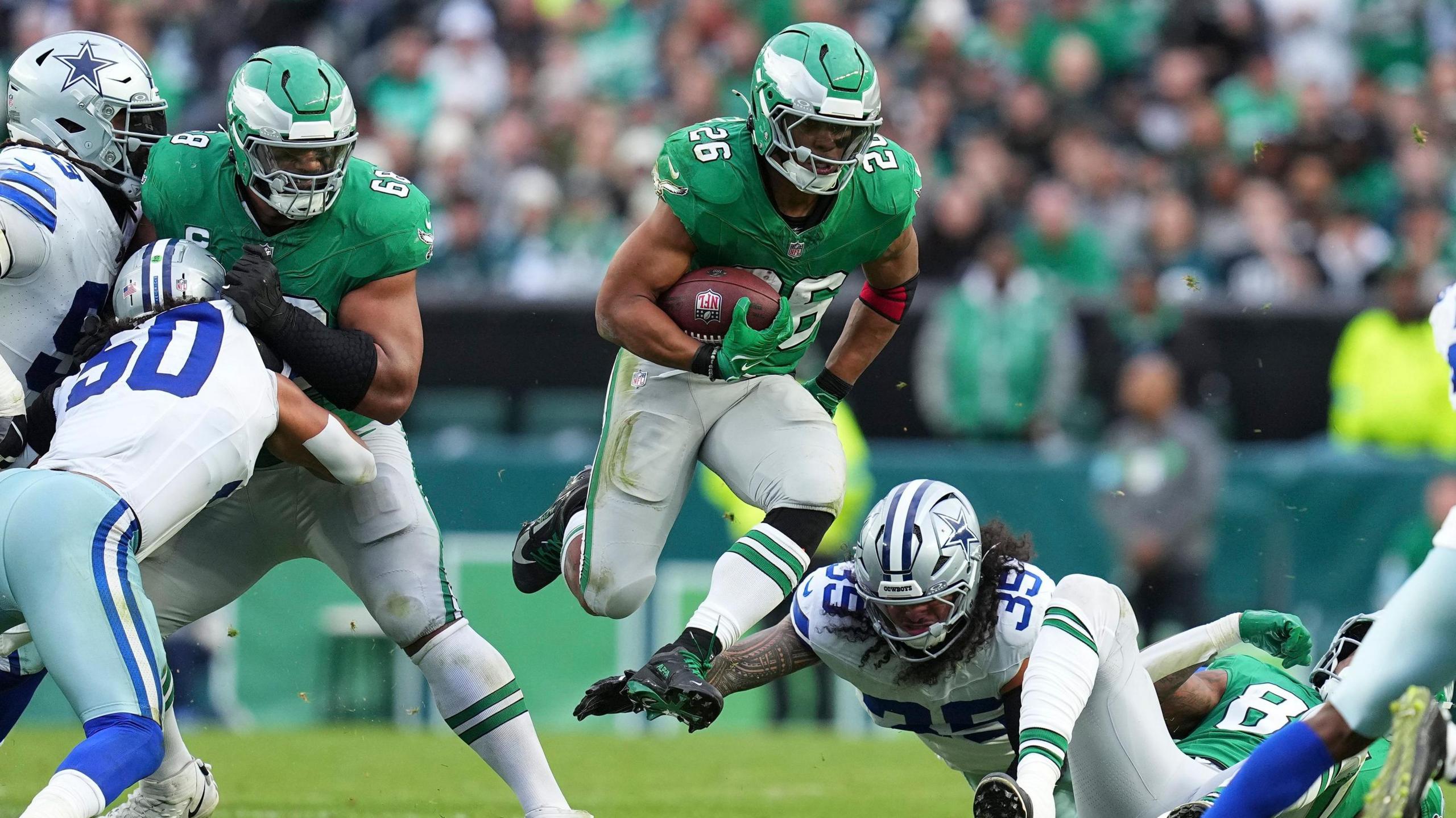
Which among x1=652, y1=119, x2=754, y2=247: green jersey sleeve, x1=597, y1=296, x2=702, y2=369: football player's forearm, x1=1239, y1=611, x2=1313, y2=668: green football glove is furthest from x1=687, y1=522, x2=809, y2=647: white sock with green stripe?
x1=1239, y1=611, x2=1313, y2=668: green football glove

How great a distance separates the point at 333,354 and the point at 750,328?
1185 mm

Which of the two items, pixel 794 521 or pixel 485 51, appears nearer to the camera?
pixel 794 521

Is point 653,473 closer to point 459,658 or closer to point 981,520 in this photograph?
point 459,658

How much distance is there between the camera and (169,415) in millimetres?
4676

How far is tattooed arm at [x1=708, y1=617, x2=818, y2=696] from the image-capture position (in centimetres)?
548

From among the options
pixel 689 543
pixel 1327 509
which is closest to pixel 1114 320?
pixel 1327 509

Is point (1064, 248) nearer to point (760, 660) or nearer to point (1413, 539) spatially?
point (1413, 539)

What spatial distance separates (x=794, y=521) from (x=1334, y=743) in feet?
6.46

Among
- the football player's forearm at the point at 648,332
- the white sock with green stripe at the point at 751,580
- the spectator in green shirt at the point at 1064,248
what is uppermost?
the football player's forearm at the point at 648,332

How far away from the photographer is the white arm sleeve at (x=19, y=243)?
16.9 ft

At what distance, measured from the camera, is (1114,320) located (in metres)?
10.7

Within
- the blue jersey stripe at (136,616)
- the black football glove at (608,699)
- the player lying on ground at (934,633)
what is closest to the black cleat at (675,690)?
the black football glove at (608,699)

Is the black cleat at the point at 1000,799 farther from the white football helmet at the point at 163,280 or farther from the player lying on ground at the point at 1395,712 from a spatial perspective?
the white football helmet at the point at 163,280

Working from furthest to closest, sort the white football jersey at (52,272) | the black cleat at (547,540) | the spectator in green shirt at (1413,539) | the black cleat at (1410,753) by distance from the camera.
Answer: the spectator in green shirt at (1413,539), the black cleat at (547,540), the white football jersey at (52,272), the black cleat at (1410,753)
